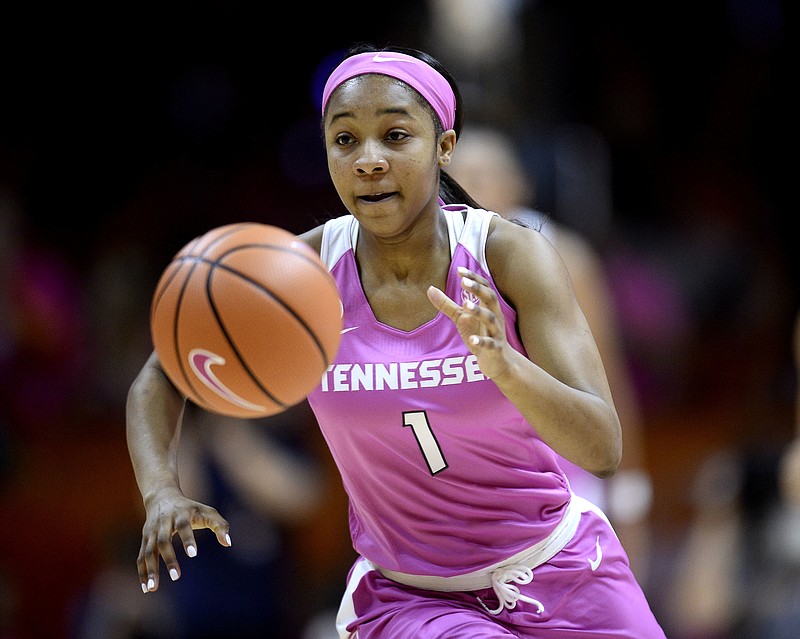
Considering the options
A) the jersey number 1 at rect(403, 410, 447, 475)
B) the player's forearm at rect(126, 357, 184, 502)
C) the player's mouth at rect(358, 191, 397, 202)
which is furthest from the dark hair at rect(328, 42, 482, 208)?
the player's forearm at rect(126, 357, 184, 502)

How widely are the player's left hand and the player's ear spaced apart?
62 centimetres

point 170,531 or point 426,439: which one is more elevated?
point 426,439

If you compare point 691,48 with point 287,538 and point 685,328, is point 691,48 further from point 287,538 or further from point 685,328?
point 287,538

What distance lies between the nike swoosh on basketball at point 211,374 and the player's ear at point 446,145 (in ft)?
2.87

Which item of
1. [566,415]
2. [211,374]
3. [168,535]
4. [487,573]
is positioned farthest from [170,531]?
[566,415]

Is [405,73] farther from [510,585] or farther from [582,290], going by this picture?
[582,290]

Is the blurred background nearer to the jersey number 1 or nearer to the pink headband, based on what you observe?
the pink headband

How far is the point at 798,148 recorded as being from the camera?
36.4ft

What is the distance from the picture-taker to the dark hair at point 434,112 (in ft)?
10.6

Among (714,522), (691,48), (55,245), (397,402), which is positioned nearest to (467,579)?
(397,402)

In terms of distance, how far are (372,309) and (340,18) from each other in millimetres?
7212

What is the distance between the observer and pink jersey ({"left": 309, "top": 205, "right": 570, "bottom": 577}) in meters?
3.04

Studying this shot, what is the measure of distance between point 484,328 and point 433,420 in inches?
16.6

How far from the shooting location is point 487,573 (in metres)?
3.12
